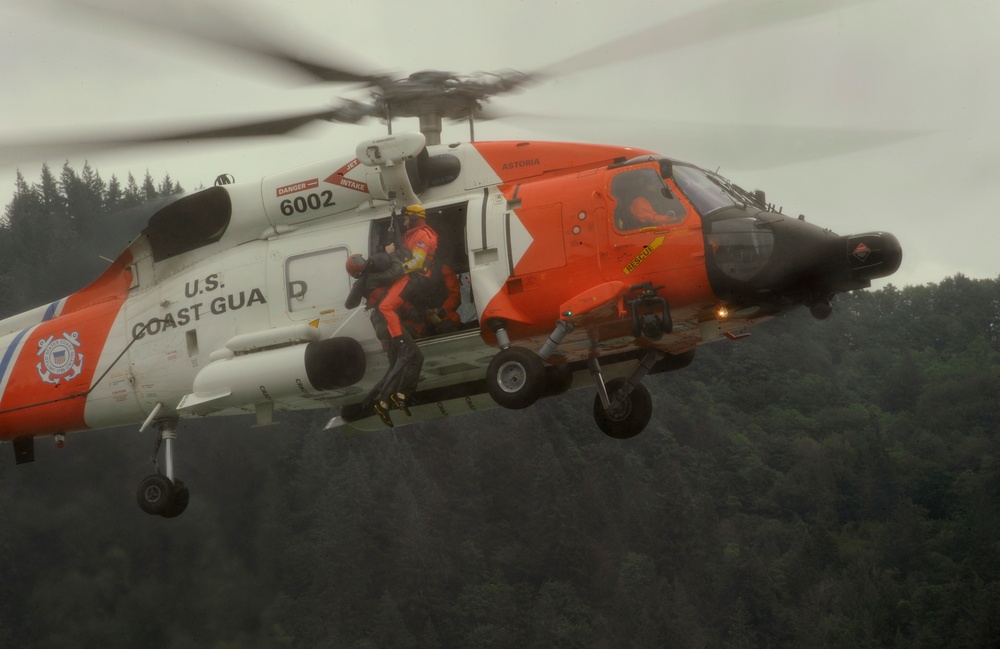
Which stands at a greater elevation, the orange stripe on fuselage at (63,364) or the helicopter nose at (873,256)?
the helicopter nose at (873,256)

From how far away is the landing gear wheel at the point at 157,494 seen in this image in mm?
13117

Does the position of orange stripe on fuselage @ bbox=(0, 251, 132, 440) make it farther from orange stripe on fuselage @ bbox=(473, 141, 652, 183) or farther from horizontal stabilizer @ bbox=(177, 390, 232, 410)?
orange stripe on fuselage @ bbox=(473, 141, 652, 183)

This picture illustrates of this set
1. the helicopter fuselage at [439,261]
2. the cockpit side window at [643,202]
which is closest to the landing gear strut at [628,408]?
the helicopter fuselage at [439,261]

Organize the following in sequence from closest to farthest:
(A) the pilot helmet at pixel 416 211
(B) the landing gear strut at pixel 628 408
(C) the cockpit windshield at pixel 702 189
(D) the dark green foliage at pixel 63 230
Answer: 1. (C) the cockpit windshield at pixel 702 189
2. (A) the pilot helmet at pixel 416 211
3. (B) the landing gear strut at pixel 628 408
4. (D) the dark green foliage at pixel 63 230

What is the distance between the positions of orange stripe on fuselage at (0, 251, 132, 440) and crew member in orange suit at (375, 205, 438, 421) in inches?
132

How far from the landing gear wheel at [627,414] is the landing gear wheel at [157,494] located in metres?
4.12

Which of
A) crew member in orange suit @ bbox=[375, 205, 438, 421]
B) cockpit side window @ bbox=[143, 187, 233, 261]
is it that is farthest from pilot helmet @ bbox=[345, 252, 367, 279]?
cockpit side window @ bbox=[143, 187, 233, 261]

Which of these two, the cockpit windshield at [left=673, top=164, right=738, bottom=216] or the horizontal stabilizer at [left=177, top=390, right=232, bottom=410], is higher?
the cockpit windshield at [left=673, top=164, right=738, bottom=216]

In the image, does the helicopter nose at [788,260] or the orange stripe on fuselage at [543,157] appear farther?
the orange stripe on fuselage at [543,157]

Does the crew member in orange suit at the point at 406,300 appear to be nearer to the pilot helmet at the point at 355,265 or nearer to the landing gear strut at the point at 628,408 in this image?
the pilot helmet at the point at 355,265

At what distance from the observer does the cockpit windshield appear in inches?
425

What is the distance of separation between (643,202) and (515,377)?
1667 millimetres

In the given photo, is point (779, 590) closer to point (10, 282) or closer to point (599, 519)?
point (599, 519)

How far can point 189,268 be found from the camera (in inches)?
510
